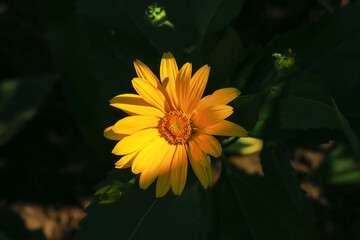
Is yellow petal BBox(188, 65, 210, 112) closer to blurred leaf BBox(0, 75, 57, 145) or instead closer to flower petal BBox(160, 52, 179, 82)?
flower petal BBox(160, 52, 179, 82)

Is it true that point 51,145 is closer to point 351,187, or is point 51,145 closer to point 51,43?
point 51,43

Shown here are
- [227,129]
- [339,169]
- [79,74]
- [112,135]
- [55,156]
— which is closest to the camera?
[227,129]

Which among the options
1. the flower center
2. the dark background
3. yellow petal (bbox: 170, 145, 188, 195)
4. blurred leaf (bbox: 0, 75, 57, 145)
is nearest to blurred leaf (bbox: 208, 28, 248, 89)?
the flower center

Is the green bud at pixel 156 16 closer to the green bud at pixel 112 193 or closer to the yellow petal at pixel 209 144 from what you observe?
the yellow petal at pixel 209 144

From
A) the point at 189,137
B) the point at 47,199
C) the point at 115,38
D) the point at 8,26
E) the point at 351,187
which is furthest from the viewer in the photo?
the point at 8,26

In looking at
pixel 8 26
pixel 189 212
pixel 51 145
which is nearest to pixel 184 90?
pixel 189 212

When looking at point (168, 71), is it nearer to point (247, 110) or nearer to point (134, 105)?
point (134, 105)

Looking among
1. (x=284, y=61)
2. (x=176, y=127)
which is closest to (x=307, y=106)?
(x=284, y=61)
